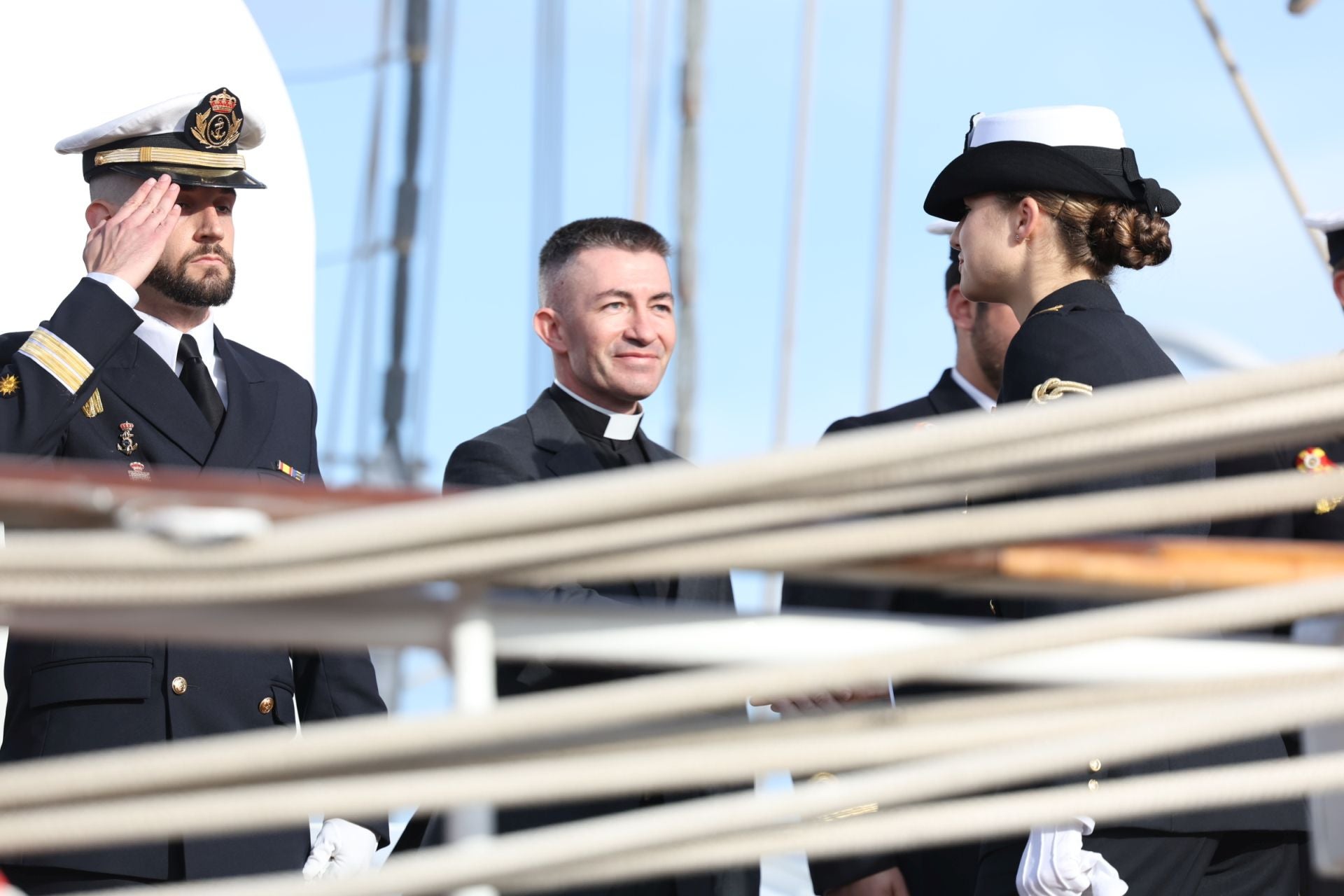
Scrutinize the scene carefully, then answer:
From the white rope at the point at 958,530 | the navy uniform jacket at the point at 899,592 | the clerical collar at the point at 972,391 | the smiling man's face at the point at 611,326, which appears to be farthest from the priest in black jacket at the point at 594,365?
the white rope at the point at 958,530

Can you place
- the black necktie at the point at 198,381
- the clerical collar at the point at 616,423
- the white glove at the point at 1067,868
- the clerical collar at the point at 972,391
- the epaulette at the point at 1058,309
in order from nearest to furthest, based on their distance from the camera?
the white glove at the point at 1067,868, the epaulette at the point at 1058,309, the black necktie at the point at 198,381, the clerical collar at the point at 616,423, the clerical collar at the point at 972,391

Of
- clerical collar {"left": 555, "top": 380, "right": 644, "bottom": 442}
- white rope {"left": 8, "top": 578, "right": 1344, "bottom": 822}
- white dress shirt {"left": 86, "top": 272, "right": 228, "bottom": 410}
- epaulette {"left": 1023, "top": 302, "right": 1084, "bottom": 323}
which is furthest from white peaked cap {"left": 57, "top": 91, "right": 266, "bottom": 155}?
white rope {"left": 8, "top": 578, "right": 1344, "bottom": 822}

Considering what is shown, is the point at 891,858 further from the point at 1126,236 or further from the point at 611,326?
the point at 1126,236

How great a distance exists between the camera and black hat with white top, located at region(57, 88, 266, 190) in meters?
3.06

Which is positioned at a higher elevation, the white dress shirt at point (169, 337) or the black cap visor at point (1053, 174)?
the black cap visor at point (1053, 174)

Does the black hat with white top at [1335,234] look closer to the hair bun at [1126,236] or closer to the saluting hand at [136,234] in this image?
the hair bun at [1126,236]

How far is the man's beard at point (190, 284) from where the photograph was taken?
2924mm

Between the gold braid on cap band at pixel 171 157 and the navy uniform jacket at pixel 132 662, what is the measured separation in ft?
1.13

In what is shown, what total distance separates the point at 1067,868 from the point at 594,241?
1.83 metres

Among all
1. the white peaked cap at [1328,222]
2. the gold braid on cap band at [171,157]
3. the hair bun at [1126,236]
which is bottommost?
the hair bun at [1126,236]

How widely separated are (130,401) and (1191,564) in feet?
6.78

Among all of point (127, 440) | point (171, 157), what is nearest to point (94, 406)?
point (127, 440)

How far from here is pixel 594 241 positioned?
3.61 metres

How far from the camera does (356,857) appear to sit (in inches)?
113
